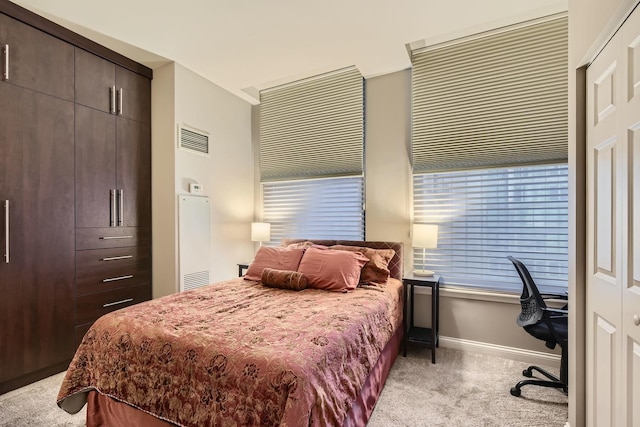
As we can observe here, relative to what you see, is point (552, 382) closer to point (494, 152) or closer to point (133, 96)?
point (494, 152)

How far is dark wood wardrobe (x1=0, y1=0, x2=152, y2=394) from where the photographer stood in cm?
231

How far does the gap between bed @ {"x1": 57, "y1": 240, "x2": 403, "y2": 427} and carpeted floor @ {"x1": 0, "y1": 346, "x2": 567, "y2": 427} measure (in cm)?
20

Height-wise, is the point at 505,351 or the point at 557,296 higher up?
the point at 557,296

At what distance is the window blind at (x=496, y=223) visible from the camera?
8.74 ft

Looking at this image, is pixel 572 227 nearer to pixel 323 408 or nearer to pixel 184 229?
pixel 323 408

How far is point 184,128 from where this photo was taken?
10.9 ft

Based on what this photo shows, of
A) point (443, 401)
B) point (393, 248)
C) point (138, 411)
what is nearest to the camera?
point (138, 411)

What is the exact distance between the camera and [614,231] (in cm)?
134

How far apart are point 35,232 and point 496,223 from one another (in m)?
3.94

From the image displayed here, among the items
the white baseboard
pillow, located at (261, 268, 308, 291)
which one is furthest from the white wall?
the white baseboard

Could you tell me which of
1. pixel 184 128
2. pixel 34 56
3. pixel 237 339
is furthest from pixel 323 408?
pixel 34 56

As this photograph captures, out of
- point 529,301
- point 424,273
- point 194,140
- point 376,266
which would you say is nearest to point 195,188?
point 194,140

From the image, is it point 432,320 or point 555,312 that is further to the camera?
point 432,320

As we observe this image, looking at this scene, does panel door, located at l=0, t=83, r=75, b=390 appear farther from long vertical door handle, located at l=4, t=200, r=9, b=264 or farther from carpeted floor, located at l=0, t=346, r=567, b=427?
carpeted floor, located at l=0, t=346, r=567, b=427
